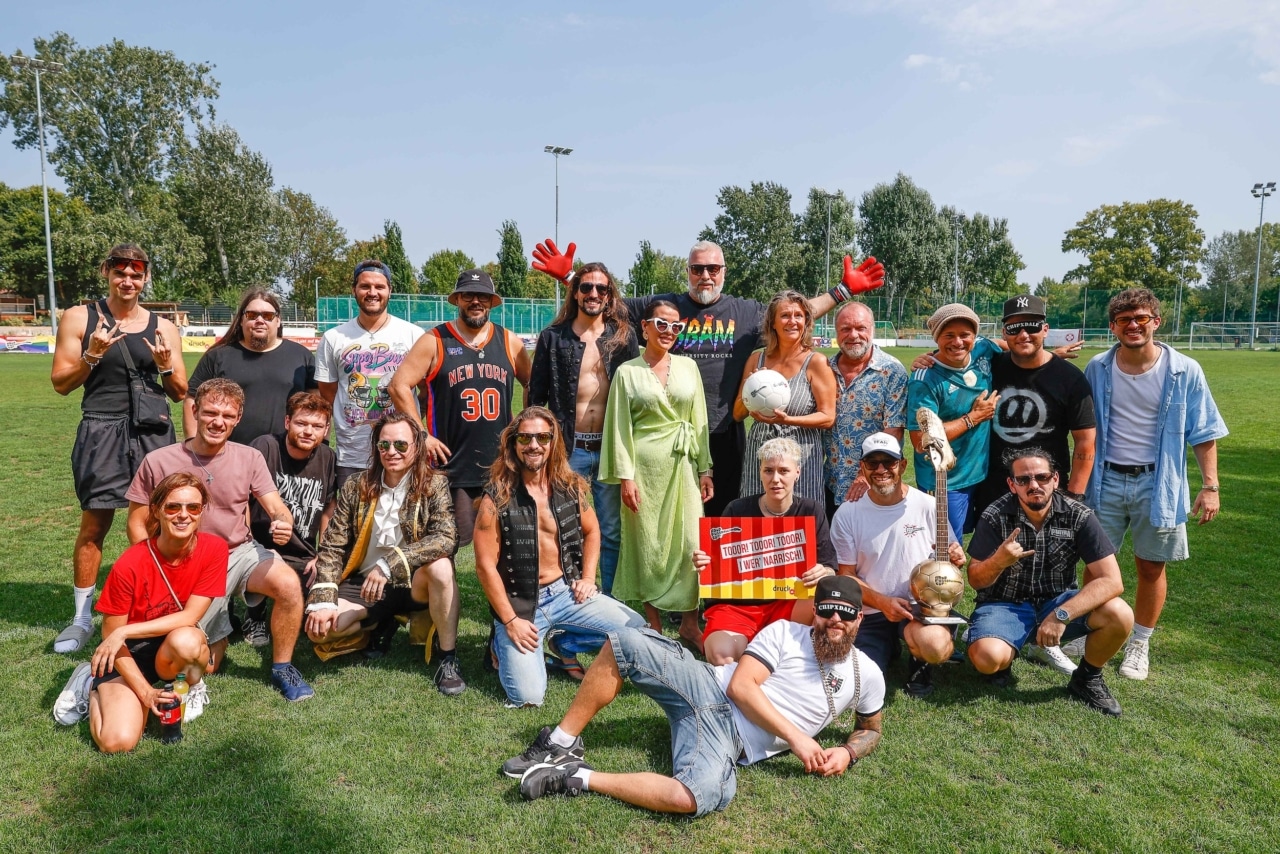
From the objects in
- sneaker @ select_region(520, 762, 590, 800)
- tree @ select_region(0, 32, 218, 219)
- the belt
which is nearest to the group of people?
the belt

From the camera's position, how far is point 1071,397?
473 cm

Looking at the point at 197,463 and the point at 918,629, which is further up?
the point at 197,463


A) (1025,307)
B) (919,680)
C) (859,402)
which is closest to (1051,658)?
(919,680)

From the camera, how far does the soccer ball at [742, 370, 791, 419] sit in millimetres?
4730

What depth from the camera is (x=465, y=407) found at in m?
5.34

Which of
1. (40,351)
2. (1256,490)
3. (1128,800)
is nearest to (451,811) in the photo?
(1128,800)

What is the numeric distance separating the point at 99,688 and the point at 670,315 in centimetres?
362

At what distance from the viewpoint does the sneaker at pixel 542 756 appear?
351cm

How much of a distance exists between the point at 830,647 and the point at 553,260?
145 inches

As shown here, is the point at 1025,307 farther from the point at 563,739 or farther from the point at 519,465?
the point at 563,739

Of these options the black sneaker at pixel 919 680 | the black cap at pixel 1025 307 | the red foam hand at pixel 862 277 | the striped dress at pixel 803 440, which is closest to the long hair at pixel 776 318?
the striped dress at pixel 803 440

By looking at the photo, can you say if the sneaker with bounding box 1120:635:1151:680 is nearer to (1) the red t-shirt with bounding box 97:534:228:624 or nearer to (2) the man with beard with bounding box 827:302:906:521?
(2) the man with beard with bounding box 827:302:906:521

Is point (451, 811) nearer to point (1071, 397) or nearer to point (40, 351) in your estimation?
point (1071, 397)

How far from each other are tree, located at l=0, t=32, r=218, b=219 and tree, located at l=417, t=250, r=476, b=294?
19925mm
